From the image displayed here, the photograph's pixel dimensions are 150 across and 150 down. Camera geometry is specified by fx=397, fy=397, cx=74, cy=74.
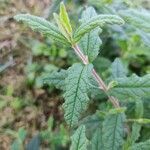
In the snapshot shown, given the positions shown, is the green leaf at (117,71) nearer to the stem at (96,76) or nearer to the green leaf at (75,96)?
the stem at (96,76)

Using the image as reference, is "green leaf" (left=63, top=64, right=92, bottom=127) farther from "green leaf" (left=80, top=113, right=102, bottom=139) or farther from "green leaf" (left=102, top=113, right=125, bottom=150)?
"green leaf" (left=80, top=113, right=102, bottom=139)

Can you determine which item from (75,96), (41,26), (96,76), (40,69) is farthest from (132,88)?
(40,69)

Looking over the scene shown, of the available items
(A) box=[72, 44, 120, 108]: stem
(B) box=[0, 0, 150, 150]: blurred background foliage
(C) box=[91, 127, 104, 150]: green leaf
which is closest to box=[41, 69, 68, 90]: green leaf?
(A) box=[72, 44, 120, 108]: stem

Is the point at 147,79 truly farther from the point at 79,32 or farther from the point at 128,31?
the point at 128,31

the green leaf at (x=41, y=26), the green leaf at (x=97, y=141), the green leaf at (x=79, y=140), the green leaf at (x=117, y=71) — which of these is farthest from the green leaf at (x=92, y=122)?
the green leaf at (x=41, y=26)

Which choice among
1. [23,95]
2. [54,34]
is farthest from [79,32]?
[23,95]

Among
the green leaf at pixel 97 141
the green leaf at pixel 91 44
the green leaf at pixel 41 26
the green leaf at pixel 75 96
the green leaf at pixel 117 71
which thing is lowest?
the green leaf at pixel 97 141
